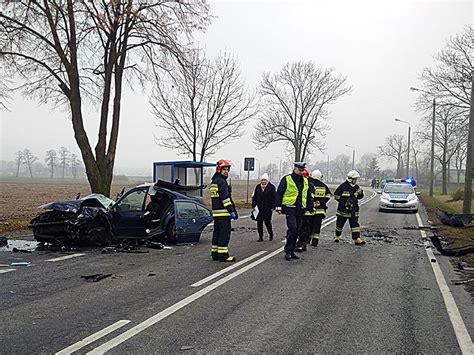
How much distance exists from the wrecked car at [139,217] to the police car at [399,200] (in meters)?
13.6

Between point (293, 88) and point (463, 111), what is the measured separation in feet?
44.7

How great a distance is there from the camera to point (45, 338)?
4.61m

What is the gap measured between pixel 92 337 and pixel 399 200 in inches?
782

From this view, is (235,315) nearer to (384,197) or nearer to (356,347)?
(356,347)

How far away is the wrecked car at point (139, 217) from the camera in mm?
10211

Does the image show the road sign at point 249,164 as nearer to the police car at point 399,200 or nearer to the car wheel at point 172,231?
the police car at point 399,200

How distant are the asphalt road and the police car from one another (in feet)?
42.8

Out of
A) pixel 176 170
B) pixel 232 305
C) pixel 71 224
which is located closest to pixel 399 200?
pixel 176 170

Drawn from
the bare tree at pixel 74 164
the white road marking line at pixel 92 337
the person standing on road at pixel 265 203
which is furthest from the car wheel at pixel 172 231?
the bare tree at pixel 74 164

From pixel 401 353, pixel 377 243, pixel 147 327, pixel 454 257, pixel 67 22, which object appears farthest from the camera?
pixel 67 22

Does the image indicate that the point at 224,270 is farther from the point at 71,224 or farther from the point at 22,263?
the point at 71,224

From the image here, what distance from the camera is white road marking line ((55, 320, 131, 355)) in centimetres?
430

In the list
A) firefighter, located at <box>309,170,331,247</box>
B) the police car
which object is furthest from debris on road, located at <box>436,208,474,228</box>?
firefighter, located at <box>309,170,331,247</box>

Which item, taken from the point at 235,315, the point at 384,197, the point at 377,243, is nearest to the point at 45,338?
the point at 235,315
